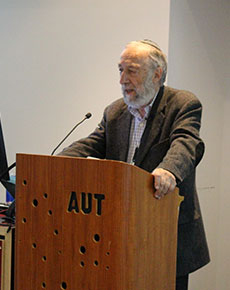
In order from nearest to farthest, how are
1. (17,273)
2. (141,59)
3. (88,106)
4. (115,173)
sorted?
(115,173) < (17,273) < (141,59) < (88,106)

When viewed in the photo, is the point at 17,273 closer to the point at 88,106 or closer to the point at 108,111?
the point at 108,111

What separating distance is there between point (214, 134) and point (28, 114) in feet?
4.75

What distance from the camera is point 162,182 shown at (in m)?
1.28

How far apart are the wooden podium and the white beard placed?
0.57 metres

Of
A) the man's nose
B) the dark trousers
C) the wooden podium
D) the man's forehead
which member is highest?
the man's forehead

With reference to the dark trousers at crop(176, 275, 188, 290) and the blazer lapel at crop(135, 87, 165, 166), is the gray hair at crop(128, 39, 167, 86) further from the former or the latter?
the dark trousers at crop(176, 275, 188, 290)

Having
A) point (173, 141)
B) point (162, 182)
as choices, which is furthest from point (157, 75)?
point (162, 182)

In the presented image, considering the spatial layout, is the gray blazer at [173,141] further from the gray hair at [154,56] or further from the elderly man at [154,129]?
the gray hair at [154,56]

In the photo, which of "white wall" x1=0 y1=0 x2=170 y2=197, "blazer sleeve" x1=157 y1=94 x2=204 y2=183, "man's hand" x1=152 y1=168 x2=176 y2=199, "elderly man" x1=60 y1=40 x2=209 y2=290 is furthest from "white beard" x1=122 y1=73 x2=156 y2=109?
"white wall" x1=0 y1=0 x2=170 y2=197

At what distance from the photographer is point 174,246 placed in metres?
1.43

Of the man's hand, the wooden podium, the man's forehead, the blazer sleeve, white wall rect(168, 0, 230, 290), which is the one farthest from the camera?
white wall rect(168, 0, 230, 290)

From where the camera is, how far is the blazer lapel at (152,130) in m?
1.70

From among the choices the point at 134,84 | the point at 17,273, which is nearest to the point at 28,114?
the point at 134,84

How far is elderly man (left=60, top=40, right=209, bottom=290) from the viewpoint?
1698 millimetres
